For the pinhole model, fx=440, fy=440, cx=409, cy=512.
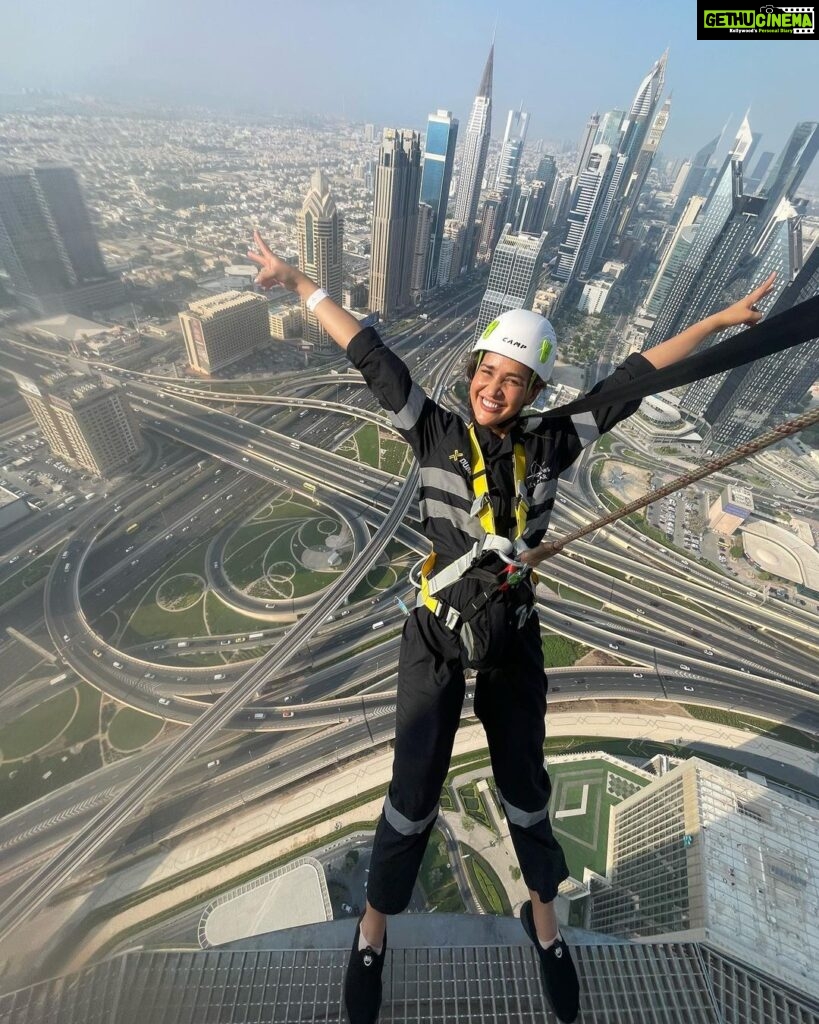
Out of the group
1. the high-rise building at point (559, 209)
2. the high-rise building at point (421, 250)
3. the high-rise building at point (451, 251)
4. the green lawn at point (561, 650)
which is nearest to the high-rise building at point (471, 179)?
the high-rise building at point (451, 251)

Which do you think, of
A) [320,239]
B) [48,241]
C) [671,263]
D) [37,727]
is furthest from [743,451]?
[671,263]

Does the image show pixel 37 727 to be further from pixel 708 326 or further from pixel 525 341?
pixel 708 326

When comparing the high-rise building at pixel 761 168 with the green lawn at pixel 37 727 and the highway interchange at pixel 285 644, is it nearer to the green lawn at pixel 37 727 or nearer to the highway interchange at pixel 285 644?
the highway interchange at pixel 285 644

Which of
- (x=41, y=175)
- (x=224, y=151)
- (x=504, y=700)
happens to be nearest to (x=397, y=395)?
(x=504, y=700)

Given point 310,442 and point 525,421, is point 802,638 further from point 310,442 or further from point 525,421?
point 310,442

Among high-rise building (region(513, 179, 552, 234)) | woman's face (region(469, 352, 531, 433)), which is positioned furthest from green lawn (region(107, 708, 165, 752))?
high-rise building (region(513, 179, 552, 234))

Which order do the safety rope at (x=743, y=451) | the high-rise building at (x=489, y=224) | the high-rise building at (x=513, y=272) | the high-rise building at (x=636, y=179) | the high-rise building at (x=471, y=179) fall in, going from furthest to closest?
the high-rise building at (x=636, y=179) < the high-rise building at (x=489, y=224) < the high-rise building at (x=471, y=179) < the high-rise building at (x=513, y=272) < the safety rope at (x=743, y=451)
